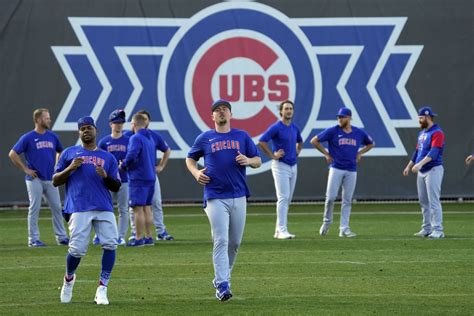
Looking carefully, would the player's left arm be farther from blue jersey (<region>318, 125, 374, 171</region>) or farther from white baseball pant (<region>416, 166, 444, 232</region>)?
blue jersey (<region>318, 125, 374, 171</region>)

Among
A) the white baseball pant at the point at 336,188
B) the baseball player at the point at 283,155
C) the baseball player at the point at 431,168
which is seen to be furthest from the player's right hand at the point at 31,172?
the baseball player at the point at 431,168

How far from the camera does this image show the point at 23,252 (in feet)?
57.2

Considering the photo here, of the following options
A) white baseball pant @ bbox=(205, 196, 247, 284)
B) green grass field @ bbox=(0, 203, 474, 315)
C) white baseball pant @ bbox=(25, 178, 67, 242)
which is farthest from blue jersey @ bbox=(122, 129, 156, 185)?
white baseball pant @ bbox=(205, 196, 247, 284)

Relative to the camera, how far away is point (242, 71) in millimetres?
26859

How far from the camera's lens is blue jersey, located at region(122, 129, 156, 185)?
59.2 feet

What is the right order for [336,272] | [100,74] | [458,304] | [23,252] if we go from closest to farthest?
[458,304] → [336,272] → [23,252] → [100,74]

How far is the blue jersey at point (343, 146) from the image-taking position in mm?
19750

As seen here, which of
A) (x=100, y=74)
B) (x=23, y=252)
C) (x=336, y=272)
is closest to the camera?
(x=336, y=272)

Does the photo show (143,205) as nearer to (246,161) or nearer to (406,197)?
(246,161)

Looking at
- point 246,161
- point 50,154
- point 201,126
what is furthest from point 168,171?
point 246,161

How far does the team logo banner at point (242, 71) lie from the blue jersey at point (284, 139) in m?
7.05

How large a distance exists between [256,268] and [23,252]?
4595mm

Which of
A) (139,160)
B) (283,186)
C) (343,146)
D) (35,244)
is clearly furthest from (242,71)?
(35,244)

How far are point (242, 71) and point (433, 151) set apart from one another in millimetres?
8873
